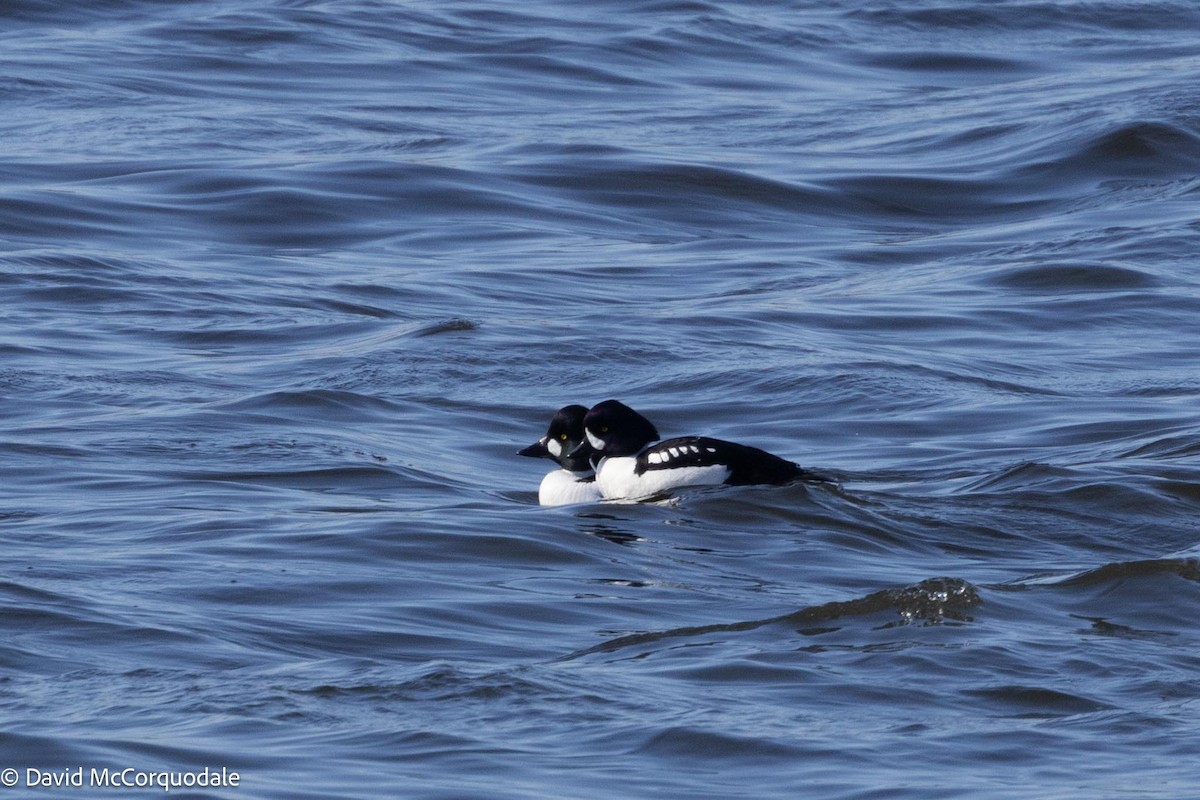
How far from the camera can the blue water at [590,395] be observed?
589 cm

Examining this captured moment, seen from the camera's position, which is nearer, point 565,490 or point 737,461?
point 737,461

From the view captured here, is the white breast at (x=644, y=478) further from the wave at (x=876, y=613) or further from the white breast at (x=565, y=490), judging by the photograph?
the wave at (x=876, y=613)

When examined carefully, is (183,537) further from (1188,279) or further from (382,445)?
(1188,279)

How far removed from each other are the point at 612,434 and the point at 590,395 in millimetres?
1776

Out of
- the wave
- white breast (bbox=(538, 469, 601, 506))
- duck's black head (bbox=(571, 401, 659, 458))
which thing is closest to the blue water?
the wave

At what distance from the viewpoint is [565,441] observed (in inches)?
379

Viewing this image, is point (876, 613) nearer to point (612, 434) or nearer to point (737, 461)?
point (737, 461)

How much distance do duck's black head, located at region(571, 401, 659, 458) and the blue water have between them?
0.38m

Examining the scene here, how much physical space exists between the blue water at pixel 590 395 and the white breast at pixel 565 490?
0.22 metres

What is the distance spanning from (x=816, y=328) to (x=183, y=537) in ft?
17.9

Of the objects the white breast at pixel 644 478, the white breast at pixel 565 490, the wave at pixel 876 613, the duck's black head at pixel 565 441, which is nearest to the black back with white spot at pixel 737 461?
the white breast at pixel 644 478

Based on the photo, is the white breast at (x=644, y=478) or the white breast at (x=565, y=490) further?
the white breast at (x=565, y=490)

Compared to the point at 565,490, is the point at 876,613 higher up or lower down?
higher up

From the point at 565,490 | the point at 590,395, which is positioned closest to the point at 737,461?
the point at 565,490
